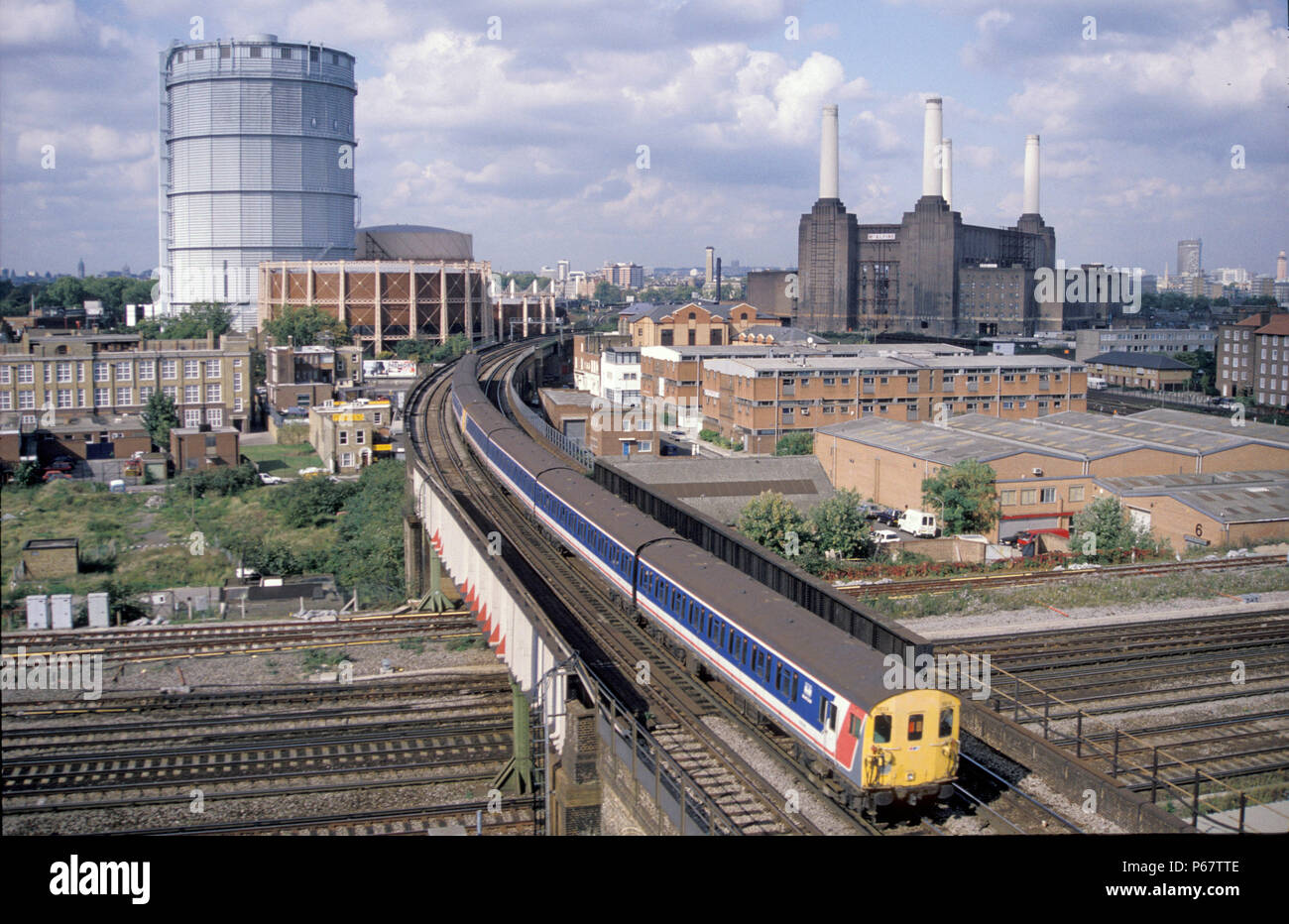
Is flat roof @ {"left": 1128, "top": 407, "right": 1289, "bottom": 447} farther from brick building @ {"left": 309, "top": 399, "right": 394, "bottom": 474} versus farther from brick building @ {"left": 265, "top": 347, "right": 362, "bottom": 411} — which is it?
brick building @ {"left": 265, "top": 347, "right": 362, "bottom": 411}

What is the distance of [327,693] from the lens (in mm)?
17234

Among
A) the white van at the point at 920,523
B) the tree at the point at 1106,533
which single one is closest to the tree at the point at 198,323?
the white van at the point at 920,523

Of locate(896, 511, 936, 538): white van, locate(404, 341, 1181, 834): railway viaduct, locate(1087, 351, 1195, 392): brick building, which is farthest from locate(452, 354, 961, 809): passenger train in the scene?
locate(1087, 351, 1195, 392): brick building

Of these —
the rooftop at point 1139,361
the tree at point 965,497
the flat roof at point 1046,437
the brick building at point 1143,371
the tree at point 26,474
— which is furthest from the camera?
the rooftop at point 1139,361

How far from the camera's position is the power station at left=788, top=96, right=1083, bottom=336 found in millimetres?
90250

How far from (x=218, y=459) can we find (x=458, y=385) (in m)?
10.3

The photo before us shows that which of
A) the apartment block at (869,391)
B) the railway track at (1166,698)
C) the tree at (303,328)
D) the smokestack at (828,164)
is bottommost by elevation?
the railway track at (1166,698)

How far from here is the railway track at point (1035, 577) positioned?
73.6 ft

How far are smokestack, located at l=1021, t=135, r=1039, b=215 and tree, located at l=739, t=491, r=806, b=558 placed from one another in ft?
265

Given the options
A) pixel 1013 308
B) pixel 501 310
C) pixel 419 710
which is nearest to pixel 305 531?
pixel 419 710

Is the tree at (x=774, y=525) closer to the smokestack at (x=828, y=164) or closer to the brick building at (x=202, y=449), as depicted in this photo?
the brick building at (x=202, y=449)

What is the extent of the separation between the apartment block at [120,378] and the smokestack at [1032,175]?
73796 mm

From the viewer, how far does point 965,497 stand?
1120 inches

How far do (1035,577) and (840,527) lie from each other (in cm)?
446
